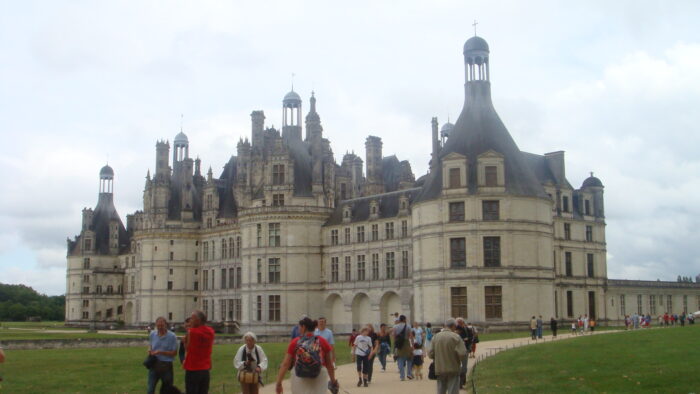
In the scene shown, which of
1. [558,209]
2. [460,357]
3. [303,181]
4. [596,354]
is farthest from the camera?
[303,181]

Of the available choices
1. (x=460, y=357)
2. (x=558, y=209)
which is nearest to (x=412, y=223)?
(x=558, y=209)

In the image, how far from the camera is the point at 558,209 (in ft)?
215

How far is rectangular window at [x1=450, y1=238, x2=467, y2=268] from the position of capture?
2227 inches

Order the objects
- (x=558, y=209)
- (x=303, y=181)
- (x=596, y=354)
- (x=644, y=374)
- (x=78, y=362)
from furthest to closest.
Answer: (x=303, y=181) < (x=558, y=209) < (x=78, y=362) < (x=596, y=354) < (x=644, y=374)

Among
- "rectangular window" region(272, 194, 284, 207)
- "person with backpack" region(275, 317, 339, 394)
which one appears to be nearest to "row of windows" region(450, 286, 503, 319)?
"rectangular window" region(272, 194, 284, 207)

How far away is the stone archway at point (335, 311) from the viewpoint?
72250 millimetres

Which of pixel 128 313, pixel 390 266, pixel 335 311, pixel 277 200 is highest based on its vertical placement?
pixel 277 200

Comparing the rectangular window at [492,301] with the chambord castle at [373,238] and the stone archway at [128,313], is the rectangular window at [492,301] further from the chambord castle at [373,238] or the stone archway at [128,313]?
the stone archway at [128,313]

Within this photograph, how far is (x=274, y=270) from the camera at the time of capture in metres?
73.1

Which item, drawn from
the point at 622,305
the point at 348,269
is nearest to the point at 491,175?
the point at 348,269

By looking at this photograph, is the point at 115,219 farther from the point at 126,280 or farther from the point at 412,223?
the point at 412,223

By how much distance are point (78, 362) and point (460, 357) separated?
71.7 feet

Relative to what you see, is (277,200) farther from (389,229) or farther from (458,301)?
(458,301)

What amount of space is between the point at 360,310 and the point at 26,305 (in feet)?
318
